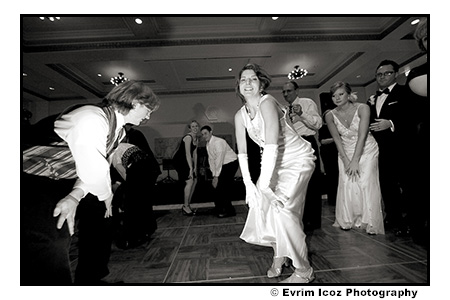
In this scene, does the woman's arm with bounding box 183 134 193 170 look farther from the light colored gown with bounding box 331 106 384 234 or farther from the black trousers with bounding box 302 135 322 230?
the light colored gown with bounding box 331 106 384 234

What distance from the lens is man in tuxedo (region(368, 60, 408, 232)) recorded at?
183 centimetres

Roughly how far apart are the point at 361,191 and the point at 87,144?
6.96 feet

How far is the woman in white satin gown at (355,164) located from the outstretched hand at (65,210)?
2.03 metres

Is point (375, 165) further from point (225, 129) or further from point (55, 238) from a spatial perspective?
point (225, 129)

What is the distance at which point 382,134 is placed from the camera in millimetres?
1935

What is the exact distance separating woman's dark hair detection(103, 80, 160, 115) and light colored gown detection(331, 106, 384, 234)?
5.56ft

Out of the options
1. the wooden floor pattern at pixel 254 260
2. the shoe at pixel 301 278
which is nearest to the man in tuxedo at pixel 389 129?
Result: the wooden floor pattern at pixel 254 260

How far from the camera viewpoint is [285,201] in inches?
47.9

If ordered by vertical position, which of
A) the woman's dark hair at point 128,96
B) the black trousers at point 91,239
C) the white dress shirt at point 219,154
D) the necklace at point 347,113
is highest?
the necklace at point 347,113

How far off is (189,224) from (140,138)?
4.40 ft

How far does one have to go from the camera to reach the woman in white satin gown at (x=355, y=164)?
1950 millimetres

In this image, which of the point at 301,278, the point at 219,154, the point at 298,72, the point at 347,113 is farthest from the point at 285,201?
the point at 298,72

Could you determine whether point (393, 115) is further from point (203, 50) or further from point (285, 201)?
point (203, 50)

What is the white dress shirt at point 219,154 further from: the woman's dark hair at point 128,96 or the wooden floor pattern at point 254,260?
the woman's dark hair at point 128,96
